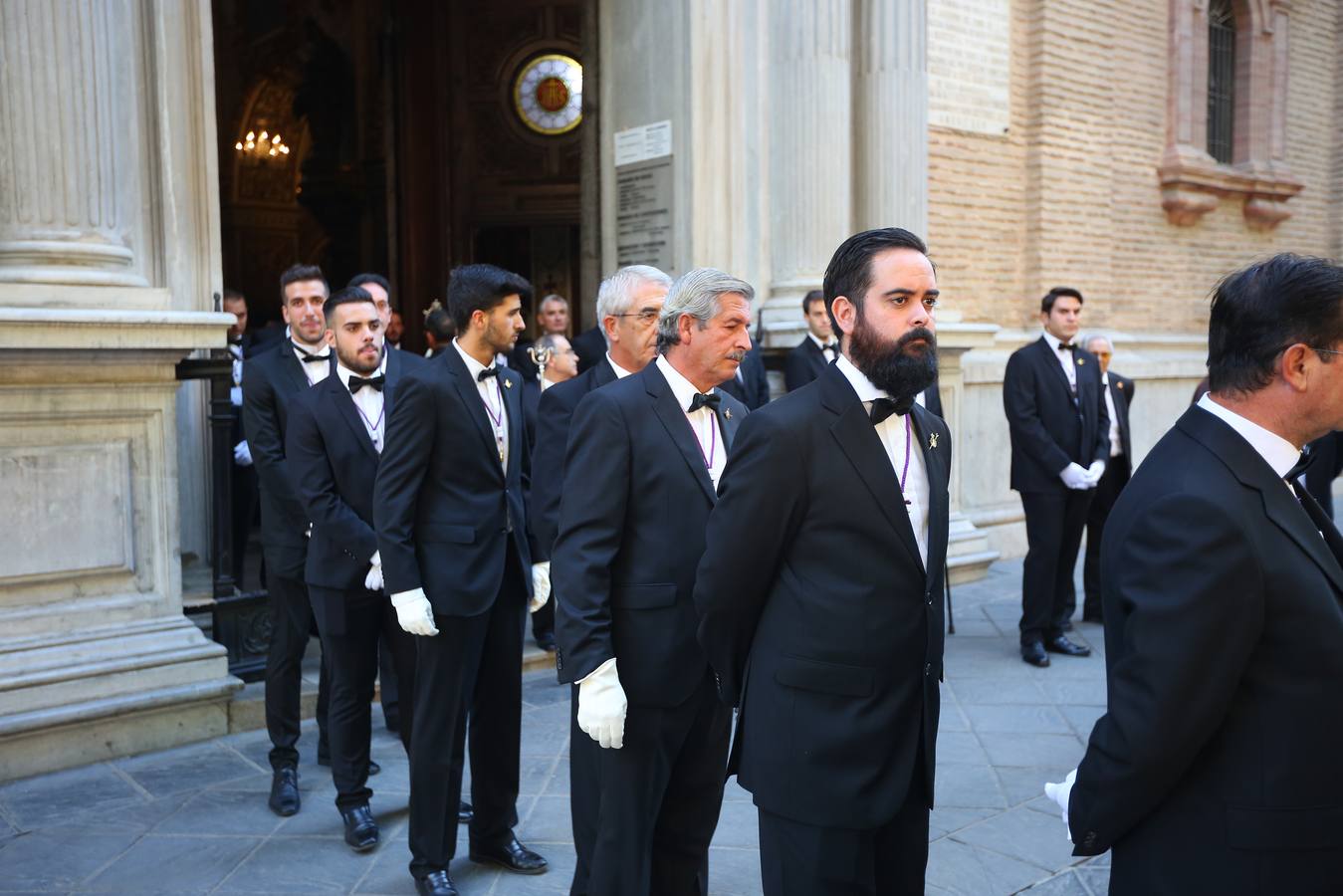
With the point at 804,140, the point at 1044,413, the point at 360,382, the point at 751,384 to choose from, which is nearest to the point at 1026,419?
the point at 1044,413

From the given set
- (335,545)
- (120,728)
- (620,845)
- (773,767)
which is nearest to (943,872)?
(620,845)

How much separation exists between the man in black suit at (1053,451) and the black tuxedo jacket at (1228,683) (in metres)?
5.03

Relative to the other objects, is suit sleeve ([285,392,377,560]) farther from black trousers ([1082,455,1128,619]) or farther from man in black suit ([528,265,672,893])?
black trousers ([1082,455,1128,619])

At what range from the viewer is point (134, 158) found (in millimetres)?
5508

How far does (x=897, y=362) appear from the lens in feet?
8.07

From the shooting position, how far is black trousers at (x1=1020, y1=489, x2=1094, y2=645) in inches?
271

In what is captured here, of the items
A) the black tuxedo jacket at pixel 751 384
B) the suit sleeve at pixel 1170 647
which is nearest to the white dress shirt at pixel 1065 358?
the black tuxedo jacket at pixel 751 384

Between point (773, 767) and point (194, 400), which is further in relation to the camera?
point (194, 400)

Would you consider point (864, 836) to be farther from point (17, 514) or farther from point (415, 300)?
point (415, 300)

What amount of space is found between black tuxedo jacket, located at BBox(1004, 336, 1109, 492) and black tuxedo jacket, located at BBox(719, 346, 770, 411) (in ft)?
4.94

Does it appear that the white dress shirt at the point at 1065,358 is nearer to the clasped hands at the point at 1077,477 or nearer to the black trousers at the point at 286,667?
the clasped hands at the point at 1077,477

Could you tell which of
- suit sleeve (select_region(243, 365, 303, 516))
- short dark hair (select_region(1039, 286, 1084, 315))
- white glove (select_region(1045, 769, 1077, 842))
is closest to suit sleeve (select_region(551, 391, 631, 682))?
white glove (select_region(1045, 769, 1077, 842))

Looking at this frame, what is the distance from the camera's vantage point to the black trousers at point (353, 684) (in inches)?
166

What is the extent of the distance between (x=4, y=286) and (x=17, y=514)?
3.24 feet
